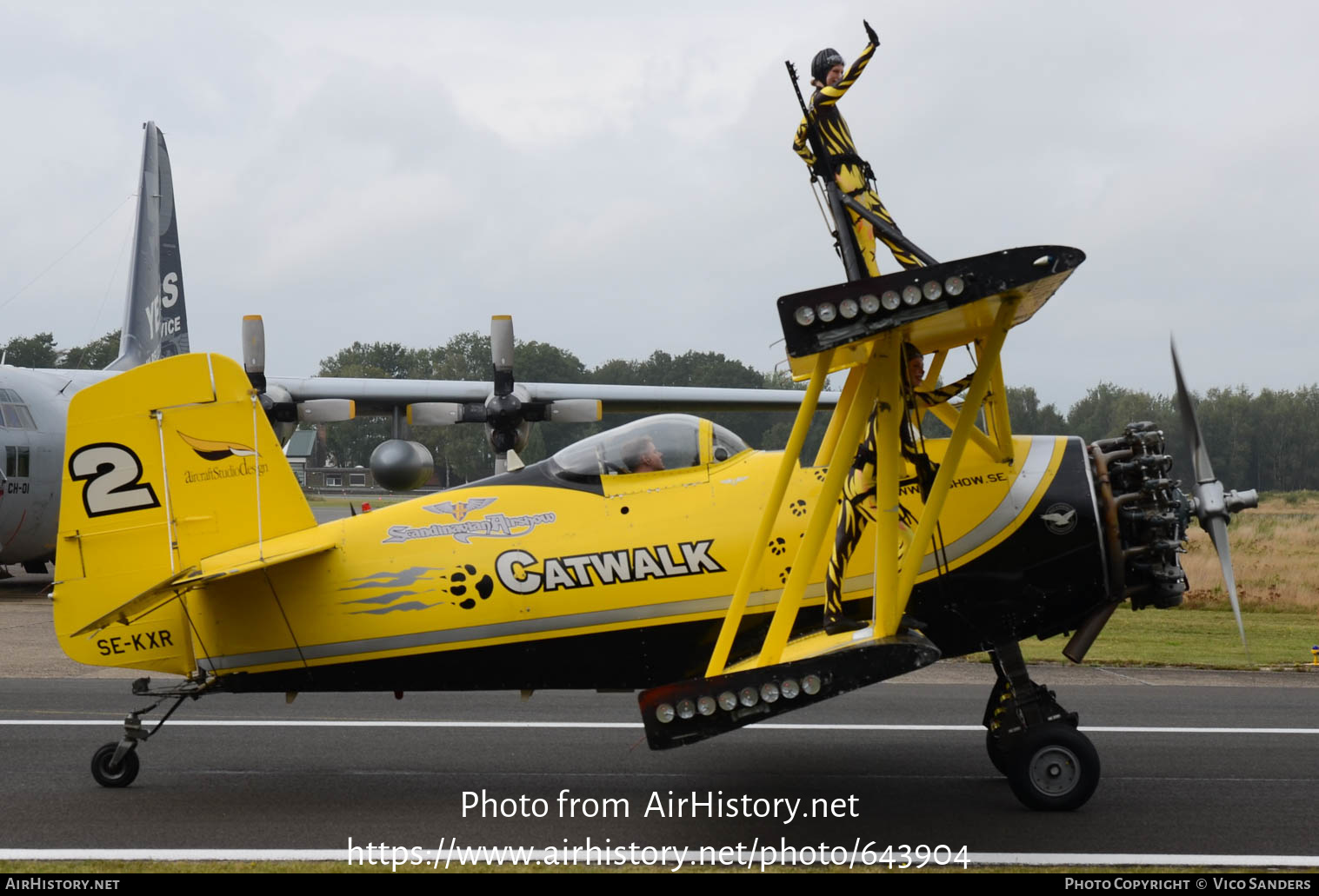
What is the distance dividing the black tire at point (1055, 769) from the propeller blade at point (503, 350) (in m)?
18.9

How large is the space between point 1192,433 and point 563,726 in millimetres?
5550

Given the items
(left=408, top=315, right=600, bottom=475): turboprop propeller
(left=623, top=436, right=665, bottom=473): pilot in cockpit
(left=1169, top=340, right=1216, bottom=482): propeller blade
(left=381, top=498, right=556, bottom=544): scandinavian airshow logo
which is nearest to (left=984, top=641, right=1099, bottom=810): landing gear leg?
(left=1169, top=340, right=1216, bottom=482): propeller blade

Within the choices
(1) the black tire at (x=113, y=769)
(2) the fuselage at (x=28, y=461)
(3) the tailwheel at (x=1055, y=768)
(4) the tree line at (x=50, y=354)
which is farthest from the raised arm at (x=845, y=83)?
(4) the tree line at (x=50, y=354)

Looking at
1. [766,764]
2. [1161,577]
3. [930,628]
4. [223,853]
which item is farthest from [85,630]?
[1161,577]

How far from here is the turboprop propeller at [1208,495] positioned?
6.97 m

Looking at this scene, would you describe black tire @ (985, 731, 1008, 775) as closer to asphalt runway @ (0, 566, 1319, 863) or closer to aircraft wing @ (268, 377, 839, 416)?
asphalt runway @ (0, 566, 1319, 863)

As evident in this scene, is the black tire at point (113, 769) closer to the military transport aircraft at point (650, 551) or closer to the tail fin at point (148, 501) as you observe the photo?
the military transport aircraft at point (650, 551)

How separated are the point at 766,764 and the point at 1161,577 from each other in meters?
3.13

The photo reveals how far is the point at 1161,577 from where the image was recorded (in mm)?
6832

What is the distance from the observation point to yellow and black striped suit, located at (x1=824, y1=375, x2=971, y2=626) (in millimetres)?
6871

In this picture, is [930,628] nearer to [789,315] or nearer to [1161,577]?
[1161,577]

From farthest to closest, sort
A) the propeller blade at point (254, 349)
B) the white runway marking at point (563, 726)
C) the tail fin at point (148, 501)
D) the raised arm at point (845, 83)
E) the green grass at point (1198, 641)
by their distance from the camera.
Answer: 1. the propeller blade at point (254, 349)
2. the green grass at point (1198, 641)
3. the white runway marking at point (563, 726)
4. the tail fin at point (148, 501)
5. the raised arm at point (845, 83)

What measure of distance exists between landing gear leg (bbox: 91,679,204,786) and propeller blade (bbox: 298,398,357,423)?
55.2ft

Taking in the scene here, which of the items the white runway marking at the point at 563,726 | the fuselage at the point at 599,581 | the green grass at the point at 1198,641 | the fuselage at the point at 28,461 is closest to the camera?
the fuselage at the point at 599,581
